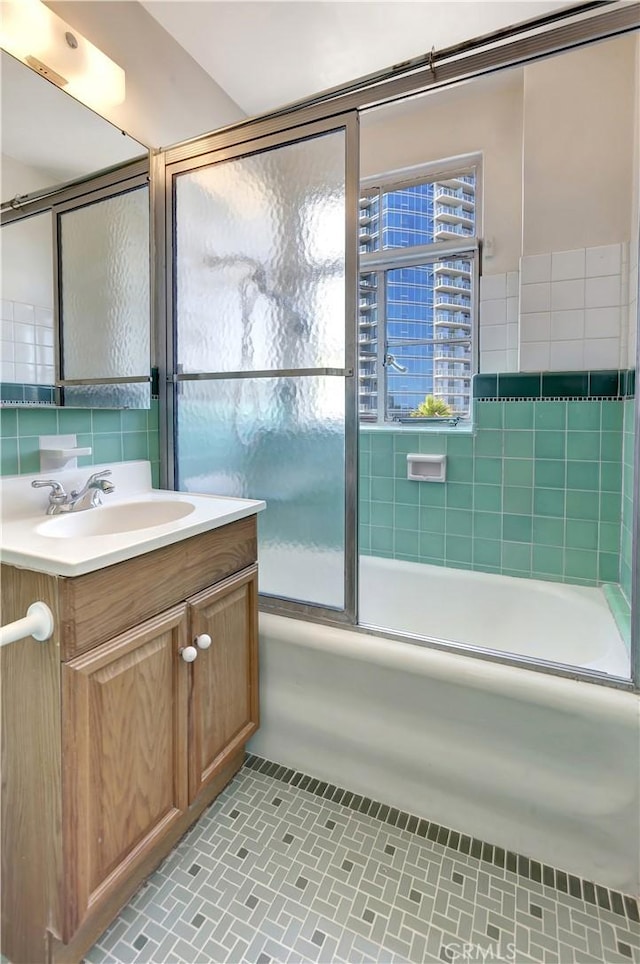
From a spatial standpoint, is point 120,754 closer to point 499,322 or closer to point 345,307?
point 345,307

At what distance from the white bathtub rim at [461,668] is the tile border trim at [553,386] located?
115cm

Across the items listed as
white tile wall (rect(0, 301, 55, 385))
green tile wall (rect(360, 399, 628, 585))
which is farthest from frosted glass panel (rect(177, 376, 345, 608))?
green tile wall (rect(360, 399, 628, 585))

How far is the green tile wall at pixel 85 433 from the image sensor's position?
52.4 inches

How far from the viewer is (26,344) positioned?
4.49 ft

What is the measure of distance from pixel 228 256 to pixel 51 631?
1.38 metres

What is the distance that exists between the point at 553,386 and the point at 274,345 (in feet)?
4.20

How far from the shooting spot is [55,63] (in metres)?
1.43

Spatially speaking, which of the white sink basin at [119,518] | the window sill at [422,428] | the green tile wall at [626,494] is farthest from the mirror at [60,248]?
the green tile wall at [626,494]

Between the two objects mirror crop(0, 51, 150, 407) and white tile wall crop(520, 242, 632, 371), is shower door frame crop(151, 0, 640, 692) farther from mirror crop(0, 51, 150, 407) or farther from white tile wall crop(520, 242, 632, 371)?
white tile wall crop(520, 242, 632, 371)

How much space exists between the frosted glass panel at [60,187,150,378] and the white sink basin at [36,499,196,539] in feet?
1.51

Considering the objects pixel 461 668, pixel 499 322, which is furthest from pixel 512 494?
pixel 461 668

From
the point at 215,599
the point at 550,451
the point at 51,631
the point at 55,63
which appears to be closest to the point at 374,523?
the point at 550,451

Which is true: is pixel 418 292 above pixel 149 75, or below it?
below

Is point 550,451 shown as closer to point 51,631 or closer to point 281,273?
point 281,273
